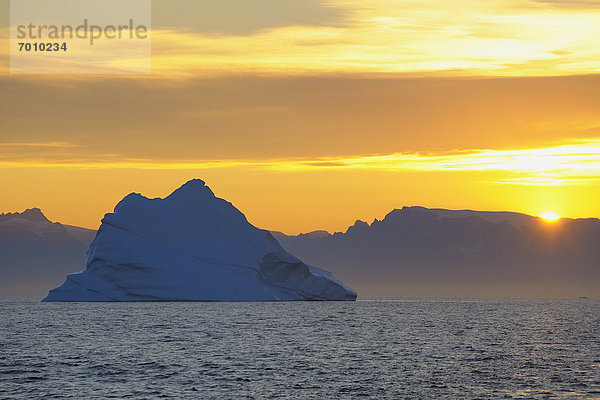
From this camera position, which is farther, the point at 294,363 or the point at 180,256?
the point at 180,256

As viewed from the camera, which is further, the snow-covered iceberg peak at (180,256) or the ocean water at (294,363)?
the snow-covered iceberg peak at (180,256)

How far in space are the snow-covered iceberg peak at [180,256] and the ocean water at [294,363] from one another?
3102 centimetres

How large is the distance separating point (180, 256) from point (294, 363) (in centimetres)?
6908

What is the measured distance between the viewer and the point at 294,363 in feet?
160

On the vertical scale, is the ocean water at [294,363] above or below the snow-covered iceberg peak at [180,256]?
below

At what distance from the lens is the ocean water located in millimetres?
37656

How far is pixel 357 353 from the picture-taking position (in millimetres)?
55594

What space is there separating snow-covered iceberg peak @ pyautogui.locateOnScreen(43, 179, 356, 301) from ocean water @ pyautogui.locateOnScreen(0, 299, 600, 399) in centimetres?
3102

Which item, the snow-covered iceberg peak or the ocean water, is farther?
the snow-covered iceberg peak

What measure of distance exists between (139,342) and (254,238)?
178 ft

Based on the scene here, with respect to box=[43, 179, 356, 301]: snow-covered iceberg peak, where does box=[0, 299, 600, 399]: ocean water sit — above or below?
below

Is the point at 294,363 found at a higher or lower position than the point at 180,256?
lower

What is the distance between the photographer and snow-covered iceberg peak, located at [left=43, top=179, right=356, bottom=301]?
11212 centimetres

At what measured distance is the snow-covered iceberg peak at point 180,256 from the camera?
11212 cm
